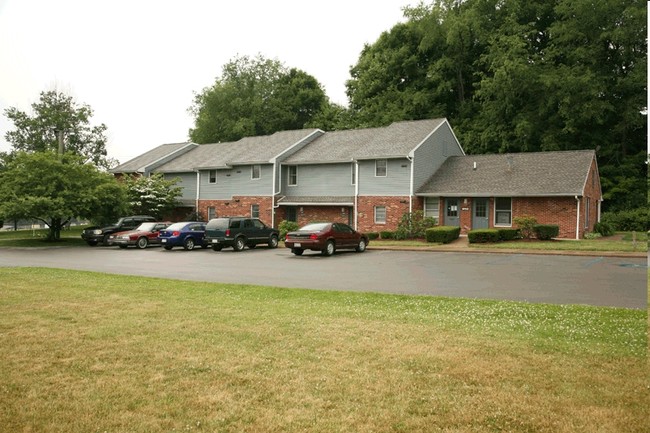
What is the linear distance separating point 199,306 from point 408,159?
81.7ft

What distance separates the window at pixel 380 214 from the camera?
3397 cm

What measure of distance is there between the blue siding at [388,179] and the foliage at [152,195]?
15.4 m

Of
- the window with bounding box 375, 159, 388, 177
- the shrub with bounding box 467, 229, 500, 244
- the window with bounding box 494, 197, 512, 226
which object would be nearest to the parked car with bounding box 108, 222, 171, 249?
the window with bounding box 375, 159, 388, 177

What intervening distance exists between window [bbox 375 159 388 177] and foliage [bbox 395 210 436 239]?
367 centimetres

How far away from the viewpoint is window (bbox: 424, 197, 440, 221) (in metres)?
33.3

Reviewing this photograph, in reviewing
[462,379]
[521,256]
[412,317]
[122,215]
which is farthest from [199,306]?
[122,215]

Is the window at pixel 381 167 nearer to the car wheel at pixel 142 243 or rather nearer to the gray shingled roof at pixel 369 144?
the gray shingled roof at pixel 369 144

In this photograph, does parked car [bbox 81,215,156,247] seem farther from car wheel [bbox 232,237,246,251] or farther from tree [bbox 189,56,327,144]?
tree [bbox 189,56,327,144]

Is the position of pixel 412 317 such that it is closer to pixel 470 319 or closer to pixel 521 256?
pixel 470 319

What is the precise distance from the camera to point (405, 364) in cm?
606

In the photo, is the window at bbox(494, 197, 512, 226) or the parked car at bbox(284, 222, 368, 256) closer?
the parked car at bbox(284, 222, 368, 256)

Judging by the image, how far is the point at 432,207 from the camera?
33.5 meters

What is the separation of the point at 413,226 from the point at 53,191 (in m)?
21.2

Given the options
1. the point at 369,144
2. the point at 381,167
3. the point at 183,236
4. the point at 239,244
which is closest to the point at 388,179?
the point at 381,167
